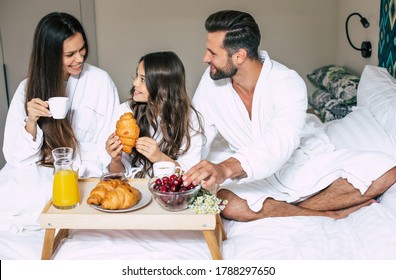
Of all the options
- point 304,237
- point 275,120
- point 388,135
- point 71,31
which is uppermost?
point 71,31

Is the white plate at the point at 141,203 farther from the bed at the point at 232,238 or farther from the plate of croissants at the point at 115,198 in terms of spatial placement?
the bed at the point at 232,238

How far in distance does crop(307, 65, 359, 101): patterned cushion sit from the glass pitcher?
184 cm

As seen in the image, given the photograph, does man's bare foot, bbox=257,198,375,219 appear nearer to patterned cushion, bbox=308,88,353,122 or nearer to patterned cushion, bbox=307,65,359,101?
patterned cushion, bbox=308,88,353,122

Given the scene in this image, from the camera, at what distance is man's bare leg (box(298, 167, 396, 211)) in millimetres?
1885

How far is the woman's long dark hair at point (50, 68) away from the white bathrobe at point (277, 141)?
0.59 m

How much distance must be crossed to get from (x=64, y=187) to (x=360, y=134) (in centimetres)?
130

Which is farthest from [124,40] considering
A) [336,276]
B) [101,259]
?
[336,276]

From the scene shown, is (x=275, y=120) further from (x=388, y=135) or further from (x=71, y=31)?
(x=71, y=31)

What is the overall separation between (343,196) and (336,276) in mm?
569

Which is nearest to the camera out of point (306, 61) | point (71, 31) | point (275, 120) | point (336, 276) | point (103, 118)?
point (336, 276)

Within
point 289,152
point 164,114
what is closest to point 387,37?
point 289,152

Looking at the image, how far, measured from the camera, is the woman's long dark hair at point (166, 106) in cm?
196

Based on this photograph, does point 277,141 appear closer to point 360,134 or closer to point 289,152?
point 289,152

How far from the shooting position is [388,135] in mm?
2098
